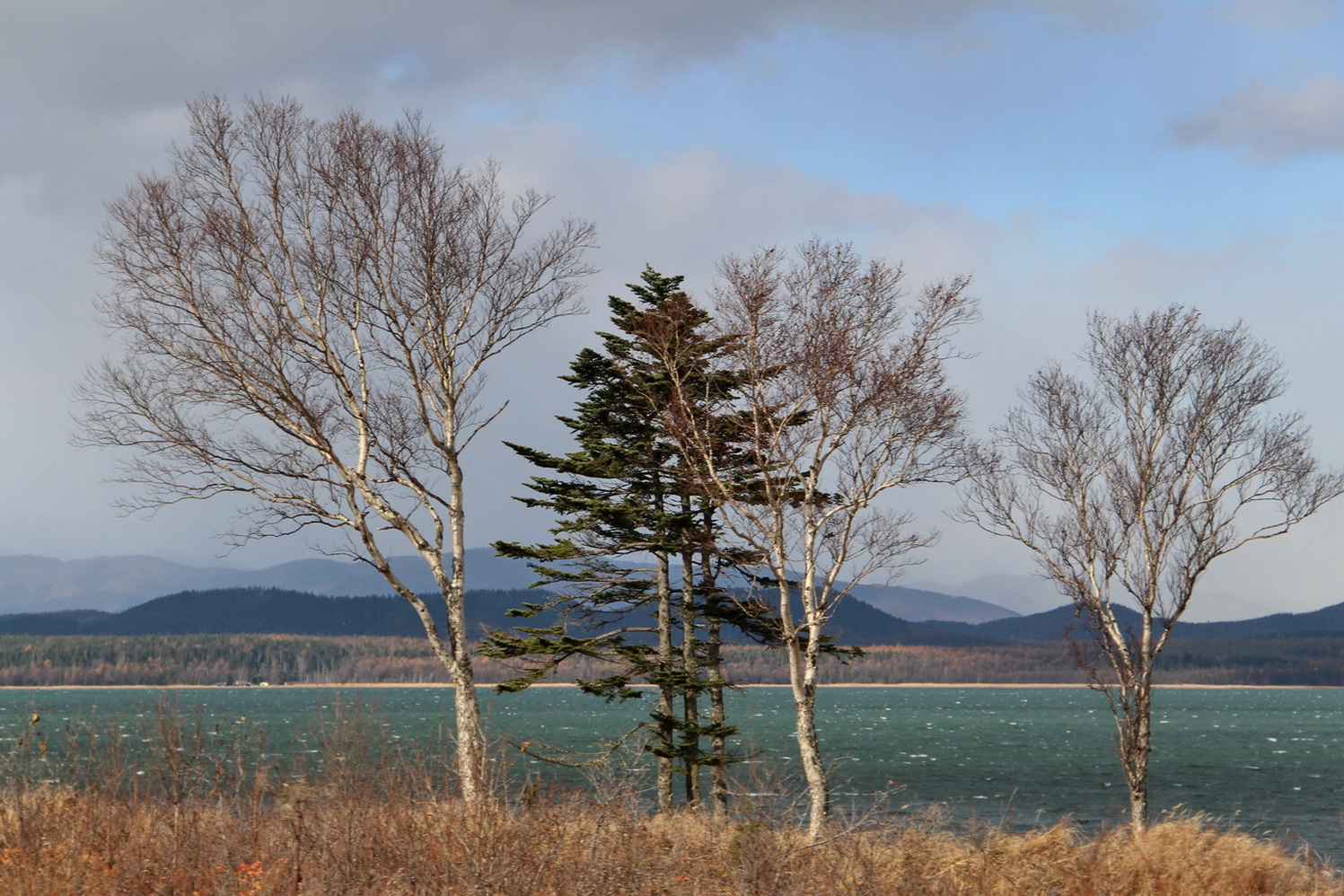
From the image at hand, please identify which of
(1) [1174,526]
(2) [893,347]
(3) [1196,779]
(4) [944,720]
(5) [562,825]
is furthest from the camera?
(4) [944,720]

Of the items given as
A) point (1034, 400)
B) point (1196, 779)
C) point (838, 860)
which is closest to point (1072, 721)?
point (1196, 779)

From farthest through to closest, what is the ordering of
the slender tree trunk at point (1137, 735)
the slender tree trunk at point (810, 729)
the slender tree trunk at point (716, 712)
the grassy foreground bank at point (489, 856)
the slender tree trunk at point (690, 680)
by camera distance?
1. the slender tree trunk at point (690, 680)
2. the slender tree trunk at point (716, 712)
3. the slender tree trunk at point (1137, 735)
4. the slender tree trunk at point (810, 729)
5. the grassy foreground bank at point (489, 856)

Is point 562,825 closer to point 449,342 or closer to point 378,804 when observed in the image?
point 378,804

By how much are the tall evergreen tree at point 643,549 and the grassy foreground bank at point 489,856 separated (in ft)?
31.0

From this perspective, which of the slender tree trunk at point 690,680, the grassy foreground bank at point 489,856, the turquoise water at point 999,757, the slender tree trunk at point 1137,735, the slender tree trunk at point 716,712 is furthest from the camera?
the slender tree trunk at point 690,680

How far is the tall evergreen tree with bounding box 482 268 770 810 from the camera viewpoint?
939 inches

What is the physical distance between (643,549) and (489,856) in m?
14.5

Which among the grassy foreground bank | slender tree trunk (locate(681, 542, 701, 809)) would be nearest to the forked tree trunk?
the grassy foreground bank

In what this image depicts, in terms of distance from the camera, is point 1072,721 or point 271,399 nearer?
point 271,399

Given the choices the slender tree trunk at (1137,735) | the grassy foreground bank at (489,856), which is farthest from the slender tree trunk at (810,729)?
the slender tree trunk at (1137,735)

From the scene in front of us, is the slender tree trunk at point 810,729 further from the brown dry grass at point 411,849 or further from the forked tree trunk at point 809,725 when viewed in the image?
the brown dry grass at point 411,849

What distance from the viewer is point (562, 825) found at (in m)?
11.5

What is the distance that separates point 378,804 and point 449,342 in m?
11.3

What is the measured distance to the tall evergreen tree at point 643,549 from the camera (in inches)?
939
